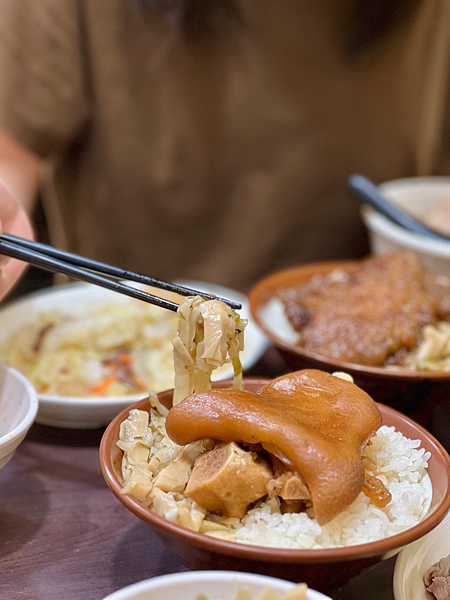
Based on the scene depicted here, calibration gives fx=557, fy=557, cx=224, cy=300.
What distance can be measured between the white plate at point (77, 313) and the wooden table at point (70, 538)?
9 centimetres

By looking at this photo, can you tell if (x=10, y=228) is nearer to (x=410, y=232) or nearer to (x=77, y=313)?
(x=77, y=313)

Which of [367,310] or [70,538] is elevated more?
[367,310]

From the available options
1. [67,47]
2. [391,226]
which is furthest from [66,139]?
[391,226]

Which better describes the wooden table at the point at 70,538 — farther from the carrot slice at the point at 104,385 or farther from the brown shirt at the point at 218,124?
the brown shirt at the point at 218,124

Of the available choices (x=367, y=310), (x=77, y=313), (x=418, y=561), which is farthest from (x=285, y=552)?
(x=77, y=313)

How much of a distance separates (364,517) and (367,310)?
108 cm

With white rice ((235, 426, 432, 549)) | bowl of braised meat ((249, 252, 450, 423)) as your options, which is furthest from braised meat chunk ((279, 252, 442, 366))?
white rice ((235, 426, 432, 549))

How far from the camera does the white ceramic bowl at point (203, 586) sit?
2.95ft

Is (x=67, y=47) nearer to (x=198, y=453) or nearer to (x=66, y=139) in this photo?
(x=66, y=139)

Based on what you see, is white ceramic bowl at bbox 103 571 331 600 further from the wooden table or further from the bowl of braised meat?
the bowl of braised meat

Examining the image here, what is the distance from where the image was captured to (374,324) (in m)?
1.98

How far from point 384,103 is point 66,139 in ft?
5.85

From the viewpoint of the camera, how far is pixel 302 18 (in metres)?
2.86

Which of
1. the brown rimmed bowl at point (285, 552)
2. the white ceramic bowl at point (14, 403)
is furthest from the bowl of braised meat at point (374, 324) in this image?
the white ceramic bowl at point (14, 403)
